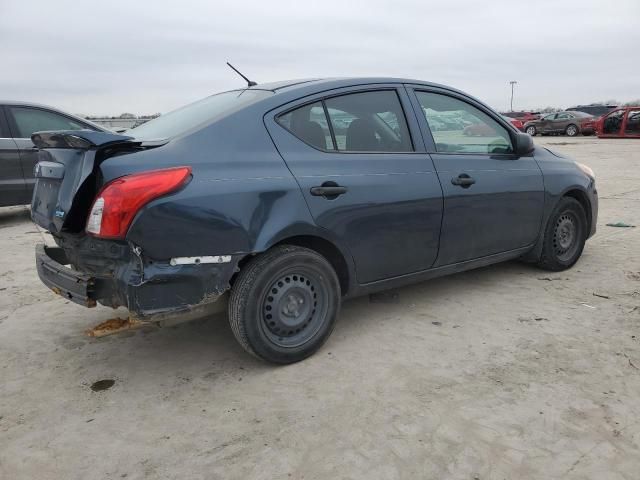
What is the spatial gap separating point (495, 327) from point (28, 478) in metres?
2.70

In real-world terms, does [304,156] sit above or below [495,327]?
above

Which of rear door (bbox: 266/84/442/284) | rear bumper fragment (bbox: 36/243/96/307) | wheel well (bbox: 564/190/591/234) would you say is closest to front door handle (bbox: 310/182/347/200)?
rear door (bbox: 266/84/442/284)

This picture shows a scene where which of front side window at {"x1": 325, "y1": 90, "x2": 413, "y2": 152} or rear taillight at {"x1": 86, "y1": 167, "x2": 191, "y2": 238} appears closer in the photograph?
rear taillight at {"x1": 86, "y1": 167, "x2": 191, "y2": 238}

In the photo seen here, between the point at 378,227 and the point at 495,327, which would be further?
the point at 495,327

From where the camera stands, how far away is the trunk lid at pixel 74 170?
261cm

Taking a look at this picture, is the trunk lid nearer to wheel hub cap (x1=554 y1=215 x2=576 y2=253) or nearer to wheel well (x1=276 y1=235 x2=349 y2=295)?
wheel well (x1=276 y1=235 x2=349 y2=295)

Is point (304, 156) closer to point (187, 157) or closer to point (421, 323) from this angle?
point (187, 157)

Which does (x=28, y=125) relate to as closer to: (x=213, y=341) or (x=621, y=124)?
(x=213, y=341)

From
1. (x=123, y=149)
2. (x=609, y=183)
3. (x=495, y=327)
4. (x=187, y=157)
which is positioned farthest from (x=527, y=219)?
(x=609, y=183)

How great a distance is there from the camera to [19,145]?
7.05m

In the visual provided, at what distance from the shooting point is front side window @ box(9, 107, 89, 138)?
7105mm

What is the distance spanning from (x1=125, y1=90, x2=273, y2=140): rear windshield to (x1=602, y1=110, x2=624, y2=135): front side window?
25.2 m

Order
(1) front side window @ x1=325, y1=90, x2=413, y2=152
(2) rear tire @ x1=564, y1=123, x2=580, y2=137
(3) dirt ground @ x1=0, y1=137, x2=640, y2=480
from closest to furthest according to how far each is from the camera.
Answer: (3) dirt ground @ x1=0, y1=137, x2=640, y2=480 → (1) front side window @ x1=325, y1=90, x2=413, y2=152 → (2) rear tire @ x1=564, y1=123, x2=580, y2=137

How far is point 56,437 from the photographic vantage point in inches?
95.5
